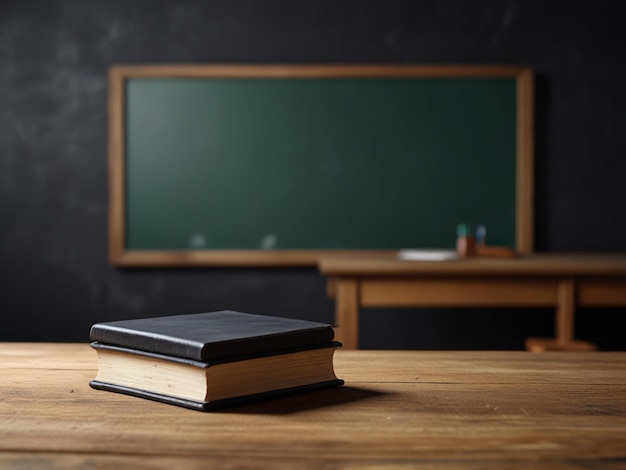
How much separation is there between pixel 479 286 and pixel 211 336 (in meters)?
2.06

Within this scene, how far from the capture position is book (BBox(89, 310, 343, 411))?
2.39 feet

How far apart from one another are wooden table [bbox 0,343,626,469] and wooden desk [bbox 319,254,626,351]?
1689 mm

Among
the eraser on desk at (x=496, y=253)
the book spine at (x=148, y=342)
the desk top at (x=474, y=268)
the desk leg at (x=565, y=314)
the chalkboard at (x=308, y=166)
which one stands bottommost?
the desk leg at (x=565, y=314)

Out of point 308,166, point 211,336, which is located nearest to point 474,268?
point 308,166

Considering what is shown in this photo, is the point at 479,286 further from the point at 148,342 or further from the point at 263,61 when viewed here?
the point at 148,342

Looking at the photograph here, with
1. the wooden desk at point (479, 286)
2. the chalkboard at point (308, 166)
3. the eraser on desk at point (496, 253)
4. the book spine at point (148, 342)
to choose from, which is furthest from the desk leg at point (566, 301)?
the book spine at point (148, 342)

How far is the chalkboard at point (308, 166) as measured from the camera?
3582mm

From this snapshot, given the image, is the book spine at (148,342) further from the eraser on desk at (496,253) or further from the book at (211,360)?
the eraser on desk at (496,253)

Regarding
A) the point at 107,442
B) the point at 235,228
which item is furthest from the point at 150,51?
the point at 107,442

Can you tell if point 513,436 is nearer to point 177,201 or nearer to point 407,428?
point 407,428

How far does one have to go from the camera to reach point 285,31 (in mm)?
3582

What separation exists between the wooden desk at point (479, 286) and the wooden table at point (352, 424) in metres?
1.69

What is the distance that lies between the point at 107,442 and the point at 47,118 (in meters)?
3.24

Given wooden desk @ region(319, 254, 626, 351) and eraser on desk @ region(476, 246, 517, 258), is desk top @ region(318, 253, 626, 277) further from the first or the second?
eraser on desk @ region(476, 246, 517, 258)
